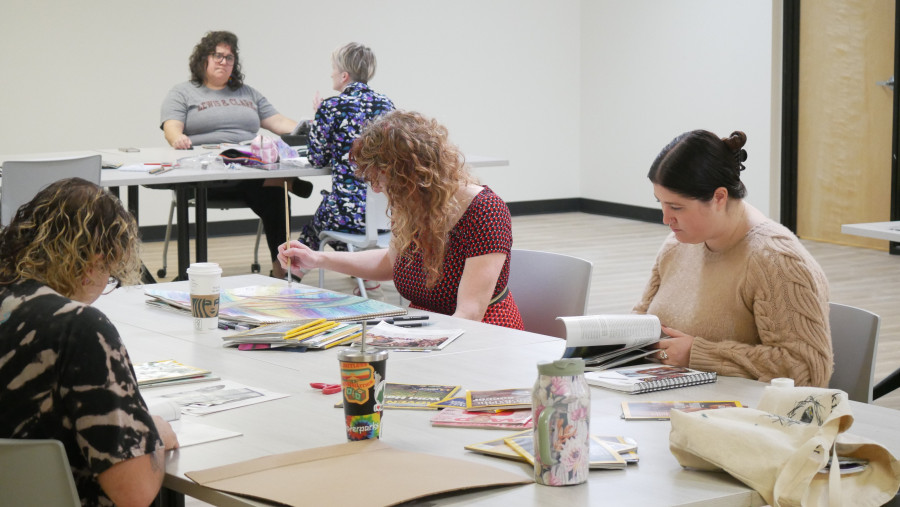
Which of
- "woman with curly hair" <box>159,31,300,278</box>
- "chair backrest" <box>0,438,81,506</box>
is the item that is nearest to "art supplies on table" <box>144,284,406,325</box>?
"chair backrest" <box>0,438,81,506</box>

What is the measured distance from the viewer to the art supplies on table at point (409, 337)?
2.39 metres

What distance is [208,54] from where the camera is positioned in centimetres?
633

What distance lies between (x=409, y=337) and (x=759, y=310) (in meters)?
0.77

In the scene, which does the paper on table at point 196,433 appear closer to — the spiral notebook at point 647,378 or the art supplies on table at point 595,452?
the art supplies on table at point 595,452

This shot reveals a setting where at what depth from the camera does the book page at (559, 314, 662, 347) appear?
2.11 metres

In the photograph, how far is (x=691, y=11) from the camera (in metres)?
8.40

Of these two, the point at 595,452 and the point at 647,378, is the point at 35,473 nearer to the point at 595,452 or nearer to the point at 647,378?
the point at 595,452

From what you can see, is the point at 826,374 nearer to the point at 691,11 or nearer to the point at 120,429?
the point at 120,429

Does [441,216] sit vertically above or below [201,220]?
above

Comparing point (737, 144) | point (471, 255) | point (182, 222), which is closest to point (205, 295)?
point (471, 255)

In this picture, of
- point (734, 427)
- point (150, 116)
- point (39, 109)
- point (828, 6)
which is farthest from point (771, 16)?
point (734, 427)

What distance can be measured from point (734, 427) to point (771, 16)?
21.9 ft

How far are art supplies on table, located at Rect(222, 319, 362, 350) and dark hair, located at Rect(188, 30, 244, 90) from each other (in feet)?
13.3

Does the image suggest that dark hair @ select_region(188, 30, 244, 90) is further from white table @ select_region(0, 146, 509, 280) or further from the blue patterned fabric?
the blue patterned fabric
